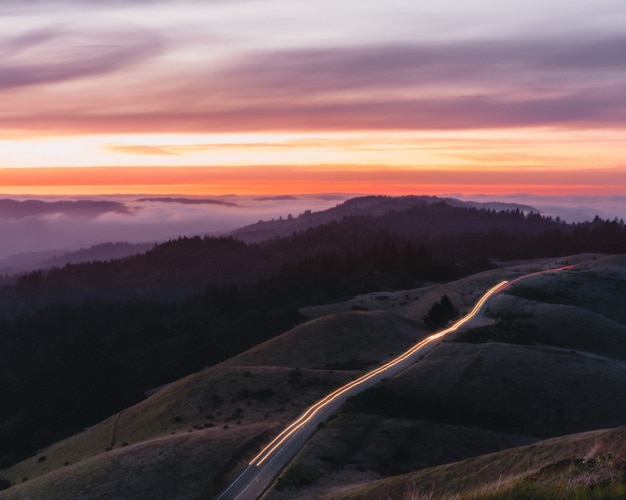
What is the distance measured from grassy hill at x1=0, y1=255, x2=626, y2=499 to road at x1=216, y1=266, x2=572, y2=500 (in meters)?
1.15

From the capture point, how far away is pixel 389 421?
186 ft

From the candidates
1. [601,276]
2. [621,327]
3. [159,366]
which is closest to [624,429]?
[621,327]

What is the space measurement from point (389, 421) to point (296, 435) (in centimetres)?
830

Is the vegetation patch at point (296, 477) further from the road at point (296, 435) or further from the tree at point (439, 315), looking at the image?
the tree at point (439, 315)

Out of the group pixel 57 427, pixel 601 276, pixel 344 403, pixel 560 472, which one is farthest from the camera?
pixel 601 276

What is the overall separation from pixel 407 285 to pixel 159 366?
70694 millimetres

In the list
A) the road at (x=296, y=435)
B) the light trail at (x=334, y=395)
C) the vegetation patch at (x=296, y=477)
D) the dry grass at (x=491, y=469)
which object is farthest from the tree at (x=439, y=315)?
the dry grass at (x=491, y=469)

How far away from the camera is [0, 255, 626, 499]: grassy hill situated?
3606 cm

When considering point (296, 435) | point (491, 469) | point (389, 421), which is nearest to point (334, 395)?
point (389, 421)

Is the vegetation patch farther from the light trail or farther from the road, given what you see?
the light trail

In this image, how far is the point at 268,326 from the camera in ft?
519

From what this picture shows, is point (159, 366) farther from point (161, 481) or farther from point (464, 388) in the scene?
point (161, 481)

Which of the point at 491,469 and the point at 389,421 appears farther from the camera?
the point at 389,421

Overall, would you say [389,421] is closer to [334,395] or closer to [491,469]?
[334,395]
